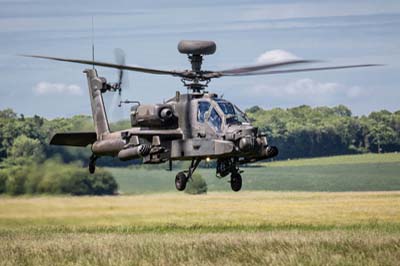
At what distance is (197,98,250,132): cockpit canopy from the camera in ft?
143

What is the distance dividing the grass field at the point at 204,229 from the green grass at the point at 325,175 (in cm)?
964

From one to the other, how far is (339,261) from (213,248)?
5872mm

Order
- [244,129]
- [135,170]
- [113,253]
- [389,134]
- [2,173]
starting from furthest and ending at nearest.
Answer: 1. [389,134]
2. [135,170]
3. [2,173]
4. [244,129]
5. [113,253]

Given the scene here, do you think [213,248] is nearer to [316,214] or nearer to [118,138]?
[118,138]

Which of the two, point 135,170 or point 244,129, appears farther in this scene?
point 135,170

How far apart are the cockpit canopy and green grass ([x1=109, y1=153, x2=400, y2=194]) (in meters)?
44.1

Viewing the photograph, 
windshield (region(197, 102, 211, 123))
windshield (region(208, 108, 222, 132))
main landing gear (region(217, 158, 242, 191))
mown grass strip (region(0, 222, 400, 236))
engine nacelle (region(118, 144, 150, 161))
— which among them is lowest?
mown grass strip (region(0, 222, 400, 236))

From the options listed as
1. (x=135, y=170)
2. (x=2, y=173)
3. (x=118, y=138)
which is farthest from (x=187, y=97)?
(x=135, y=170)

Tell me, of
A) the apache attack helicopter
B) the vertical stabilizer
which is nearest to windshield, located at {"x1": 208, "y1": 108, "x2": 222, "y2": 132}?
the apache attack helicopter

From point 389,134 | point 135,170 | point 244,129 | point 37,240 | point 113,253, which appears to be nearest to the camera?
point 113,253

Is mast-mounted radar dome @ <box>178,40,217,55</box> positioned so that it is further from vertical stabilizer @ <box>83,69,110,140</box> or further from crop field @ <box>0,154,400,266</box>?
vertical stabilizer @ <box>83,69,110,140</box>

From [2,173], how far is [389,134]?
297ft

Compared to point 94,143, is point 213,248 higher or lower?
lower

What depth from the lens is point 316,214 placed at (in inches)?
2923
